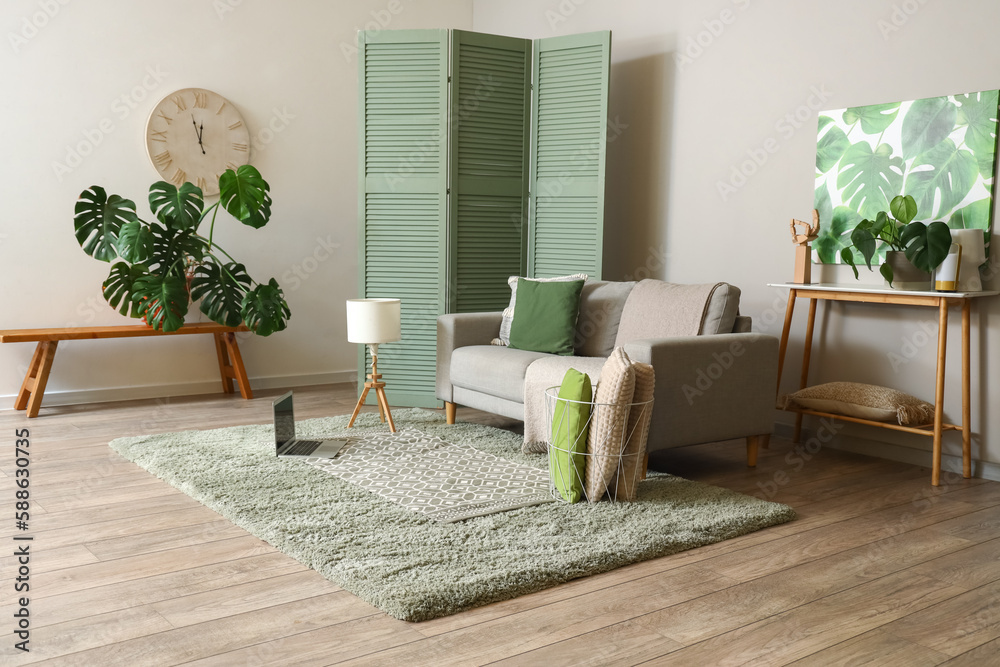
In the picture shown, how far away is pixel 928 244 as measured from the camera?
11.6 ft

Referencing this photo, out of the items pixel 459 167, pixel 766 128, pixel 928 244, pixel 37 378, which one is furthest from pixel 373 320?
pixel 928 244

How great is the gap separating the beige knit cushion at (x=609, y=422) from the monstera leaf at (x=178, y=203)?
2.93m

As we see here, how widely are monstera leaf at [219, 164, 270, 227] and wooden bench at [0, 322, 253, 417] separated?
769 mm

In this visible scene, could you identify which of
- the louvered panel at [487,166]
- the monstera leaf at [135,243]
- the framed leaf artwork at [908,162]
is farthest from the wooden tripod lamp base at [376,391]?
the framed leaf artwork at [908,162]

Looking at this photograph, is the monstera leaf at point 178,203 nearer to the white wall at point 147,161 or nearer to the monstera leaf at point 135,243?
the monstera leaf at point 135,243

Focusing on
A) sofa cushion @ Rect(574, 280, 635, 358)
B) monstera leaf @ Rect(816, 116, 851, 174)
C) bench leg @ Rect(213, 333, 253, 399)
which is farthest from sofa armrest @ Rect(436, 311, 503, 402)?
monstera leaf @ Rect(816, 116, 851, 174)

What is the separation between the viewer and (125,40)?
5.04m

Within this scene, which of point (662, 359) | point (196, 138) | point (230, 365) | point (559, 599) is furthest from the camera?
point (230, 365)

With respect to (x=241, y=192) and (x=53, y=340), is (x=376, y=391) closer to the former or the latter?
(x=241, y=192)

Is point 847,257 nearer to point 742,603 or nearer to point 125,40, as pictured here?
point 742,603

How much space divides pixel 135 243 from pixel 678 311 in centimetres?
295

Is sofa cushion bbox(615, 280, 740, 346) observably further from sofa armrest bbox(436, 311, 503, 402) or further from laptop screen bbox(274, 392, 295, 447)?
laptop screen bbox(274, 392, 295, 447)

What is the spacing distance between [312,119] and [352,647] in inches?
178

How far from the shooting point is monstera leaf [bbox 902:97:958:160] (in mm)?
3645
